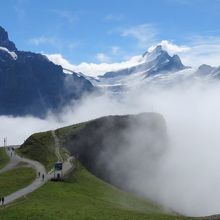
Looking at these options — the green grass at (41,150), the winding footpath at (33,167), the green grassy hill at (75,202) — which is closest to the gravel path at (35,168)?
the winding footpath at (33,167)

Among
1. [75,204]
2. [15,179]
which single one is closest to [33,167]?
[15,179]

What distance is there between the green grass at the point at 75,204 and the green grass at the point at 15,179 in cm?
669

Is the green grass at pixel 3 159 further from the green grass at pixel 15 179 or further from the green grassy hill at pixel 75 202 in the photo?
the green grass at pixel 15 179

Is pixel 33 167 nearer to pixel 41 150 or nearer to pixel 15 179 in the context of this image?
pixel 15 179

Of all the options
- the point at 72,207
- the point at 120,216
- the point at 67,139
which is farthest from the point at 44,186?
the point at 67,139

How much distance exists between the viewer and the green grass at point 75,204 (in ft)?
252

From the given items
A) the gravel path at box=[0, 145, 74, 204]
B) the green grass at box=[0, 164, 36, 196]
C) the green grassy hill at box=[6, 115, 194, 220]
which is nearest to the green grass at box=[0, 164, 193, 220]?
the green grassy hill at box=[6, 115, 194, 220]

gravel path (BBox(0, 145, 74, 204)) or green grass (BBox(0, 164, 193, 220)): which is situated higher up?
gravel path (BBox(0, 145, 74, 204))

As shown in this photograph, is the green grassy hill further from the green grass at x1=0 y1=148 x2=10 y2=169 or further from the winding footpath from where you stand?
the green grass at x1=0 y1=148 x2=10 y2=169

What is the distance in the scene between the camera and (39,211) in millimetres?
78625

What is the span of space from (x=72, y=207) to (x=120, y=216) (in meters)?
11.8

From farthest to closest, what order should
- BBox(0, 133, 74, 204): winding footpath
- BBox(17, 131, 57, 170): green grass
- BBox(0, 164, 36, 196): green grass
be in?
BBox(17, 131, 57, 170): green grass
BBox(0, 164, 36, 196): green grass
BBox(0, 133, 74, 204): winding footpath

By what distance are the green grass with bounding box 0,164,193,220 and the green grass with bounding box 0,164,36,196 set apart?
22.0ft

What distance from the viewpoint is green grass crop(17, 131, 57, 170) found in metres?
167
